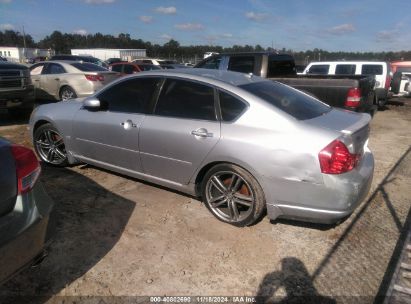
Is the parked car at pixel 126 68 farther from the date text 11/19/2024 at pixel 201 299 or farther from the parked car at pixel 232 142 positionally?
the date text 11/19/2024 at pixel 201 299

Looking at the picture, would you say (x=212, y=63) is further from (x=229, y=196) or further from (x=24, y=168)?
(x=24, y=168)

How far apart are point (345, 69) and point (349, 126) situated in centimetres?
1012

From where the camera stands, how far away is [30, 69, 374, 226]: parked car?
321cm

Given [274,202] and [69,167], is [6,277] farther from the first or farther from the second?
[69,167]

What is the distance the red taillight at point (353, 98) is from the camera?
23.3ft

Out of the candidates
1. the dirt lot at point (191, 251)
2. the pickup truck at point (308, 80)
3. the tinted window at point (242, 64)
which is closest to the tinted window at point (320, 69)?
the pickup truck at point (308, 80)

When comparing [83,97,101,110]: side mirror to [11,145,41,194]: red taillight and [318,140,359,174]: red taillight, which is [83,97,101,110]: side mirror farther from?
[318,140,359,174]: red taillight

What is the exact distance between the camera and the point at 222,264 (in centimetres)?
316

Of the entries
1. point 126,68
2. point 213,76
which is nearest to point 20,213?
point 213,76

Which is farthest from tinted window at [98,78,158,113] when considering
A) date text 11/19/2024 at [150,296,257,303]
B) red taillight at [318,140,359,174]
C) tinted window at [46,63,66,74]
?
tinted window at [46,63,66,74]

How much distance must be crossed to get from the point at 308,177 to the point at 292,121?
551 mm

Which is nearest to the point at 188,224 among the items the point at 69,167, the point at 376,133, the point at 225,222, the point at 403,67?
the point at 225,222

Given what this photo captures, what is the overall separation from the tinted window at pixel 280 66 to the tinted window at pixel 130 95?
4.87 m

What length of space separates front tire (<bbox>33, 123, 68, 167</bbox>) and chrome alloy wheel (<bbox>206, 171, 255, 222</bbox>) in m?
2.53
